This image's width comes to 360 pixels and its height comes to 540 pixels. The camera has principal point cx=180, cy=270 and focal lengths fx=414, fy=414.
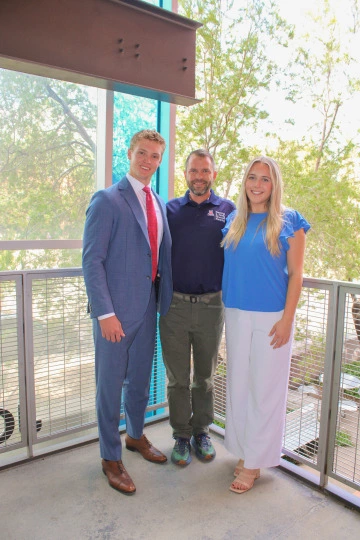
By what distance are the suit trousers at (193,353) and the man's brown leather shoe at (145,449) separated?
0.49 ft

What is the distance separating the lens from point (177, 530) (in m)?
1.89

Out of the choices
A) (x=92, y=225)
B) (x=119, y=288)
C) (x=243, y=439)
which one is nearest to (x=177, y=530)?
(x=243, y=439)

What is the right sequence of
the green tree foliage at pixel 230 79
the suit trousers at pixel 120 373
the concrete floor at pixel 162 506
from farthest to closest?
1. the green tree foliage at pixel 230 79
2. the suit trousers at pixel 120 373
3. the concrete floor at pixel 162 506

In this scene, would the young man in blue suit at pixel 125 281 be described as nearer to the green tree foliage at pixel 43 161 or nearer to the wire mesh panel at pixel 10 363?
the wire mesh panel at pixel 10 363

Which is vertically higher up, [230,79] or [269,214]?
[230,79]

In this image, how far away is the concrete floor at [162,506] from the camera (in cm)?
188

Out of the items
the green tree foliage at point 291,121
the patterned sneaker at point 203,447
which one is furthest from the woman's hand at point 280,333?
the green tree foliage at point 291,121

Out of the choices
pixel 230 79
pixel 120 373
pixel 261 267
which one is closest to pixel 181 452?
pixel 120 373

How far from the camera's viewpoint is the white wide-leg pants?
6.81 ft

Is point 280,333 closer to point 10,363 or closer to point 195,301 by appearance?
point 195,301

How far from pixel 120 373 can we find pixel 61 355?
58 centimetres

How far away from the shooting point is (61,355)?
2551 millimetres

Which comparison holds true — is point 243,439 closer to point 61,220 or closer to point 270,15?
point 61,220

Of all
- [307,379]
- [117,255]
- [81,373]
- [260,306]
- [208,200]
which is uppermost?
[208,200]
